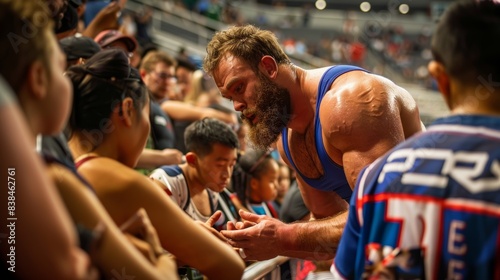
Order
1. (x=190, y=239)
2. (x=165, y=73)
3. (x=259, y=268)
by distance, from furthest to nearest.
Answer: (x=165, y=73), (x=259, y=268), (x=190, y=239)

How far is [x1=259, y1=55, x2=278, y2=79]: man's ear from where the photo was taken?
340 cm

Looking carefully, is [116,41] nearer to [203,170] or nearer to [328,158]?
[203,170]

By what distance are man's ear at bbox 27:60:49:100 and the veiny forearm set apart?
1.72 metres

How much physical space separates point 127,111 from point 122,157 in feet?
0.51

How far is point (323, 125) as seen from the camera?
3.11m

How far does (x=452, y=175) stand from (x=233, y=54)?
6.28 feet

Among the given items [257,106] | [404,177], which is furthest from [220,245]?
[257,106]

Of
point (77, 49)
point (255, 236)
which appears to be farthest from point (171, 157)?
point (255, 236)

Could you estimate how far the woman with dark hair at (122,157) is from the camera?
2.09 meters

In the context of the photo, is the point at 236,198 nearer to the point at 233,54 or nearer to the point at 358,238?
the point at 233,54

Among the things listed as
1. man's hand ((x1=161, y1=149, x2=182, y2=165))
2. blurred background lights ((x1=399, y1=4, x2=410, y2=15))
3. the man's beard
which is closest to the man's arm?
the man's beard

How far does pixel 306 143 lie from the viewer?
11.5 feet

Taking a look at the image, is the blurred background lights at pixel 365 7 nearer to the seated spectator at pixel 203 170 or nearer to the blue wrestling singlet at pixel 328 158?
the seated spectator at pixel 203 170

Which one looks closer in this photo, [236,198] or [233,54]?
[233,54]
